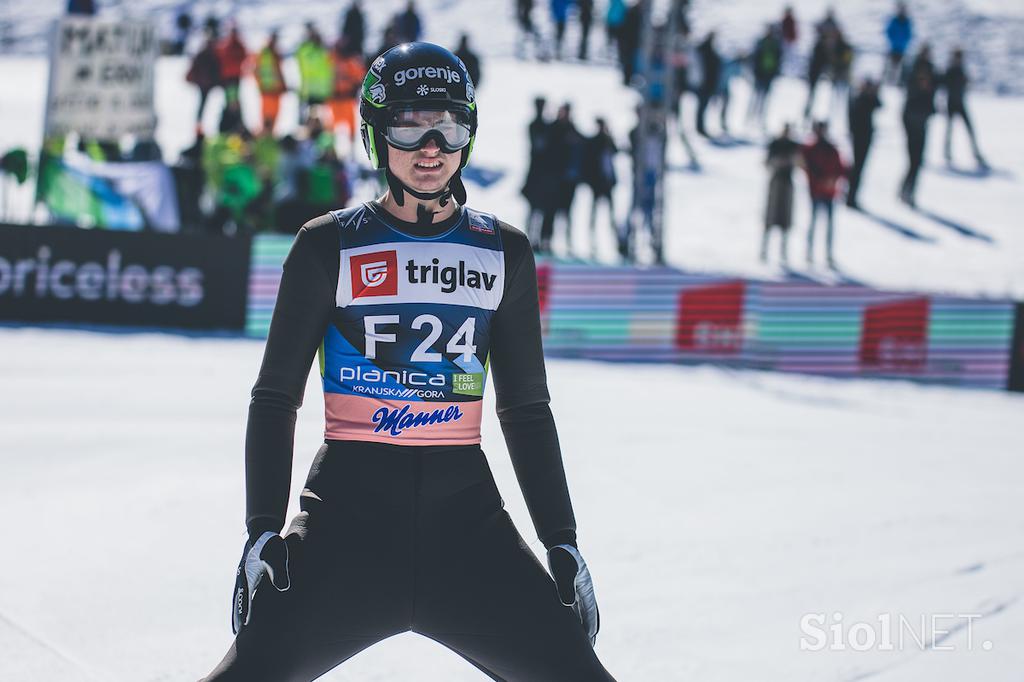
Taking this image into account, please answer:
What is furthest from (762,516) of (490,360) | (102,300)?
(102,300)

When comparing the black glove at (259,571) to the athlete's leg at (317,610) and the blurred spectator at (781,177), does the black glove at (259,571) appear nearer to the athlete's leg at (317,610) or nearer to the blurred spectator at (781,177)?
the athlete's leg at (317,610)

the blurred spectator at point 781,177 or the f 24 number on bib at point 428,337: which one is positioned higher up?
the blurred spectator at point 781,177

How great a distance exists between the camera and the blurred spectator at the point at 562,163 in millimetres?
16016

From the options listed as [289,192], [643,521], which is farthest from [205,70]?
[643,521]

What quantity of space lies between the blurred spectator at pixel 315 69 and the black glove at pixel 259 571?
684 inches

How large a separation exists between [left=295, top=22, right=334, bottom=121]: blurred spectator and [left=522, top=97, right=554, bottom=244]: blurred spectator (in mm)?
4801

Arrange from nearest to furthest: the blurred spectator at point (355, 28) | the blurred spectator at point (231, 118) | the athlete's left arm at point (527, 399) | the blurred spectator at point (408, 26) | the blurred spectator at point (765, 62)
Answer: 1. the athlete's left arm at point (527, 399)
2. the blurred spectator at point (231, 118)
3. the blurred spectator at point (408, 26)
4. the blurred spectator at point (355, 28)
5. the blurred spectator at point (765, 62)

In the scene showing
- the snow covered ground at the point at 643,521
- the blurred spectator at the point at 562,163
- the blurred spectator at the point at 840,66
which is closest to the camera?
the snow covered ground at the point at 643,521

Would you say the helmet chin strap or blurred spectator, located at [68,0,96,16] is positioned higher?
blurred spectator, located at [68,0,96,16]

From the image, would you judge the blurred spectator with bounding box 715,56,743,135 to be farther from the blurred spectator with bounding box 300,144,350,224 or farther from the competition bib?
the competition bib

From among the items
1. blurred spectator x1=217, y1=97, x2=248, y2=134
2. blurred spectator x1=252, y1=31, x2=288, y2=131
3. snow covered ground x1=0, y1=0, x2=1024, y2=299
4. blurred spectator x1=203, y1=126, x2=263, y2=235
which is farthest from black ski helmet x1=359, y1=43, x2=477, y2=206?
blurred spectator x1=252, y1=31, x2=288, y2=131

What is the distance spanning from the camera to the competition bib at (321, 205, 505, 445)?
9.97ft

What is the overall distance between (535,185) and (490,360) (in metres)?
13.2

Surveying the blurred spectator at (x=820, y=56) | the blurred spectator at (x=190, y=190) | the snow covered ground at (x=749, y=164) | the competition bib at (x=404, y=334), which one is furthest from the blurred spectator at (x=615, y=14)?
the competition bib at (x=404, y=334)
